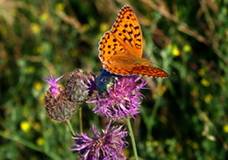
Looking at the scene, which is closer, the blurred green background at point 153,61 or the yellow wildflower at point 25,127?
the blurred green background at point 153,61

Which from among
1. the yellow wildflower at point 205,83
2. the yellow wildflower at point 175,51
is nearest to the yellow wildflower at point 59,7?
the yellow wildflower at point 175,51

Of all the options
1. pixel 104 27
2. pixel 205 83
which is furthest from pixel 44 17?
pixel 205 83

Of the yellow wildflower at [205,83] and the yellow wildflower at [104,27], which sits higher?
the yellow wildflower at [104,27]

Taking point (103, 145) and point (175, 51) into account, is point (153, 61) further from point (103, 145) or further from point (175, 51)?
point (103, 145)

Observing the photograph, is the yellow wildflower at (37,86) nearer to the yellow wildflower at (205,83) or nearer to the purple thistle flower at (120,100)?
the yellow wildflower at (205,83)

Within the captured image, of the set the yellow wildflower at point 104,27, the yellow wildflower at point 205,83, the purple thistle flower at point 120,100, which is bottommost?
the yellow wildflower at point 205,83

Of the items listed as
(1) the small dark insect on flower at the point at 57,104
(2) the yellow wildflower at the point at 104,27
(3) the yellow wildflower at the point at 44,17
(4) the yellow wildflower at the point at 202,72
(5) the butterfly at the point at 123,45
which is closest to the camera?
(5) the butterfly at the point at 123,45

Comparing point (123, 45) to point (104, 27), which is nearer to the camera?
point (123, 45)

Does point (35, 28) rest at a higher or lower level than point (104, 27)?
higher
